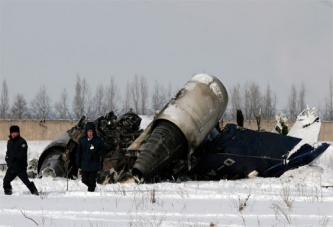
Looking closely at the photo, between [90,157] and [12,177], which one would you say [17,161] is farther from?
[90,157]

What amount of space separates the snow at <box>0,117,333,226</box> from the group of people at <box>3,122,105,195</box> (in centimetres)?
27

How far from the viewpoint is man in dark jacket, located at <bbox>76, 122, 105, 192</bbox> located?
12062 mm

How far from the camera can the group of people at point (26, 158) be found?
11.5 meters

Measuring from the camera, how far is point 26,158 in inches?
457

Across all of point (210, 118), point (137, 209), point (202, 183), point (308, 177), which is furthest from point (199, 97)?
point (137, 209)

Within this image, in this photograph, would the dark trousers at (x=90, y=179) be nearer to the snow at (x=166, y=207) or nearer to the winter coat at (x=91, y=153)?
the winter coat at (x=91, y=153)

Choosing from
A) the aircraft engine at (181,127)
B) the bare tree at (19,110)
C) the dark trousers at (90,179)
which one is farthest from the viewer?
the bare tree at (19,110)

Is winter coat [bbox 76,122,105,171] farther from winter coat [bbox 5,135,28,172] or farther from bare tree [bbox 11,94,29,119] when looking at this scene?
bare tree [bbox 11,94,29,119]

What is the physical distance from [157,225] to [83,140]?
4968mm

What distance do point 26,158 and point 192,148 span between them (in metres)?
5.12

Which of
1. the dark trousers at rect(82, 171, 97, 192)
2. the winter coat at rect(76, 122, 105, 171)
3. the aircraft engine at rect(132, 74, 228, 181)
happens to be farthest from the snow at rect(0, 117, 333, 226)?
the aircraft engine at rect(132, 74, 228, 181)

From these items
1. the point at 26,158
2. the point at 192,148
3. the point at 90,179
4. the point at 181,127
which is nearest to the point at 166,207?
the point at 90,179

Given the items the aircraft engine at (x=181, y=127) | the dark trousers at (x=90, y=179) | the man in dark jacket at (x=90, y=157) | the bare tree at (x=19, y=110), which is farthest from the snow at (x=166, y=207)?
the bare tree at (x=19, y=110)

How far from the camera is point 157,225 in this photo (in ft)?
25.3
